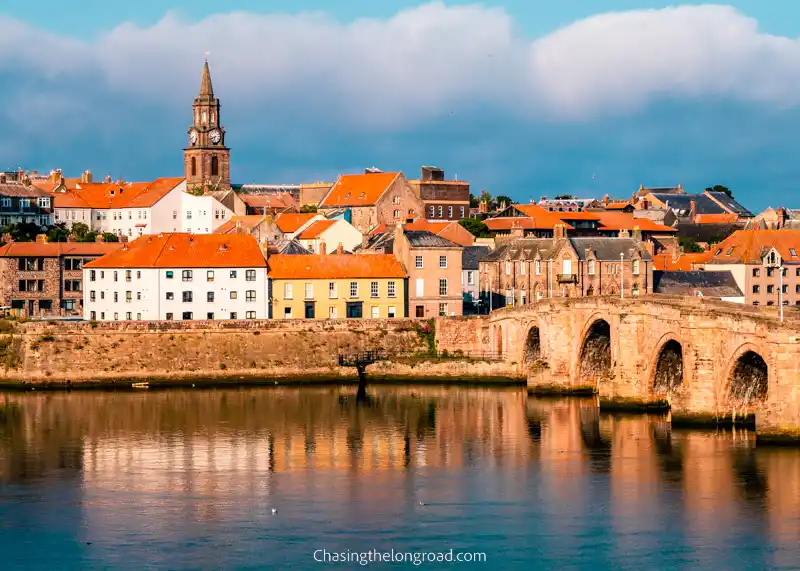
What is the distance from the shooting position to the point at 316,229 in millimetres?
113625

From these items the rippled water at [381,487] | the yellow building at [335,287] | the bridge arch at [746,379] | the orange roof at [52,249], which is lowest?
the rippled water at [381,487]

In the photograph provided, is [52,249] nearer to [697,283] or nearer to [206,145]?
[697,283]

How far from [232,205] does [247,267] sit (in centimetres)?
5396

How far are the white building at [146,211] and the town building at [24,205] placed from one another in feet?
7.75

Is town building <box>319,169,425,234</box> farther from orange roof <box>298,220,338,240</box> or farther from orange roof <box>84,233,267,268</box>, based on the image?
orange roof <box>84,233,267,268</box>

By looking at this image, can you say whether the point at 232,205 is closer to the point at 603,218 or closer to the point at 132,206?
the point at 132,206

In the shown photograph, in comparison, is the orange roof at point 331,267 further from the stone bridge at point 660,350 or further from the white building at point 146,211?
the white building at point 146,211

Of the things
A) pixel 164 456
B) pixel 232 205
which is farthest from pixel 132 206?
pixel 164 456

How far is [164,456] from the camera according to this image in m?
63.8

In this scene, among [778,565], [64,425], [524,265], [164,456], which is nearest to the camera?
[778,565]

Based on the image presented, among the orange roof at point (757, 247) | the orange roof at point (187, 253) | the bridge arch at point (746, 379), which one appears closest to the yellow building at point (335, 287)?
the orange roof at point (187, 253)

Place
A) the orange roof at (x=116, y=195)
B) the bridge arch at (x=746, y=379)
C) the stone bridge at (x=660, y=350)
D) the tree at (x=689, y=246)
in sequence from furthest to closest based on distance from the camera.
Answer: the tree at (x=689, y=246) → the orange roof at (x=116, y=195) → the bridge arch at (x=746, y=379) → the stone bridge at (x=660, y=350)

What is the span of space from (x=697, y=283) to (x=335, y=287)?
28391 millimetres

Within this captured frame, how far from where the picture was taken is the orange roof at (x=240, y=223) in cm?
12337
